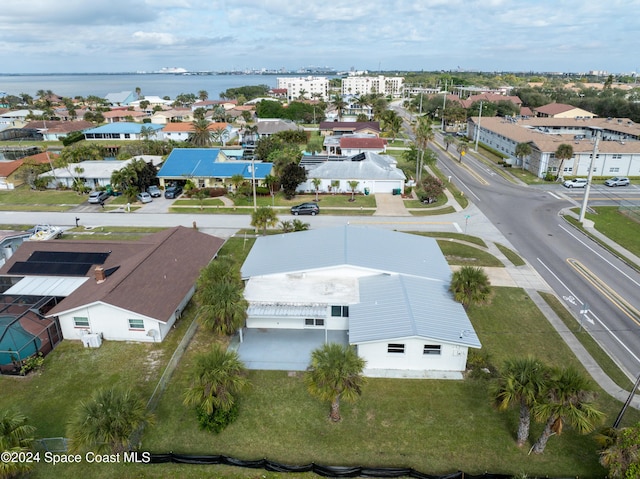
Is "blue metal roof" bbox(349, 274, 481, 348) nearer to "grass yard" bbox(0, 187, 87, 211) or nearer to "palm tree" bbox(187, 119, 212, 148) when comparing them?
"grass yard" bbox(0, 187, 87, 211)

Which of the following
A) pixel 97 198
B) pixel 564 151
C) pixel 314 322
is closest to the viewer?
pixel 314 322

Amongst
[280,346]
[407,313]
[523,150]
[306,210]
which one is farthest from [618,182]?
[280,346]

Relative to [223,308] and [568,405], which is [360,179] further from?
[568,405]

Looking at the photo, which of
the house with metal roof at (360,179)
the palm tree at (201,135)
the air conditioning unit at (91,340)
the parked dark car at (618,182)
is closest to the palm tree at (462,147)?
the parked dark car at (618,182)

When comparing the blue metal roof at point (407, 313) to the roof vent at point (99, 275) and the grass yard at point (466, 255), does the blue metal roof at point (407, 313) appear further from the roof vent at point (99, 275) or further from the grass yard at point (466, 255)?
the roof vent at point (99, 275)

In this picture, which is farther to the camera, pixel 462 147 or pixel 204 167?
pixel 462 147

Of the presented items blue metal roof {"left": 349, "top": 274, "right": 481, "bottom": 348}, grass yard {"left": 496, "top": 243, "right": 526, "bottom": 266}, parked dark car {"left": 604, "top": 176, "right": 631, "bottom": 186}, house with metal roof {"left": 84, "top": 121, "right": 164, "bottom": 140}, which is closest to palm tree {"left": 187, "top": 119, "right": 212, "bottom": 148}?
house with metal roof {"left": 84, "top": 121, "right": 164, "bottom": 140}

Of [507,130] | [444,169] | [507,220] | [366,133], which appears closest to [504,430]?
[507,220]

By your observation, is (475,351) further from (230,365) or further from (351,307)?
(230,365)
